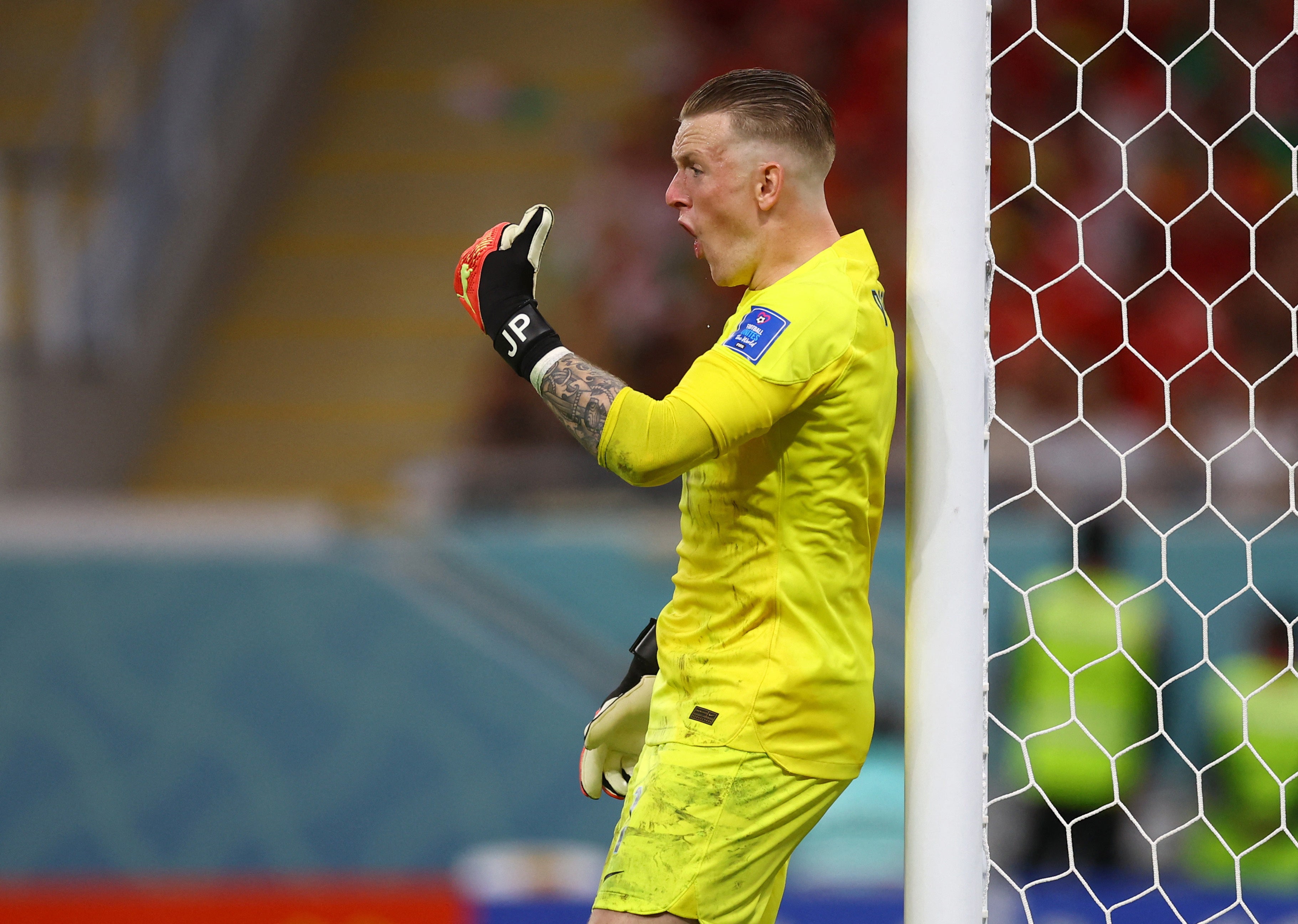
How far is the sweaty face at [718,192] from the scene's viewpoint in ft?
5.78

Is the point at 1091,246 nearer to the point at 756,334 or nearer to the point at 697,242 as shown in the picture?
the point at 697,242

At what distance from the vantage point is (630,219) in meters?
6.71

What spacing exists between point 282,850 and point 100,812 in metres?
0.65

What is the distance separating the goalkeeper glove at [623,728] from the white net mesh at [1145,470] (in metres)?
1.99

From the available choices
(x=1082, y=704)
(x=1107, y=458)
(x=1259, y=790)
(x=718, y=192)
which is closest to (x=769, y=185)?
(x=718, y=192)

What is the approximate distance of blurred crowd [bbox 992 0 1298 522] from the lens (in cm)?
539

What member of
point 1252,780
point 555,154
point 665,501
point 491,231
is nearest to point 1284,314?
point 1252,780

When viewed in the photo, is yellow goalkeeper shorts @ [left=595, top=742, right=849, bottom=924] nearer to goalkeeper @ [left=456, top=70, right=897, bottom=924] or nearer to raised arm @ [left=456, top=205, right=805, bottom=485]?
goalkeeper @ [left=456, top=70, right=897, bottom=924]

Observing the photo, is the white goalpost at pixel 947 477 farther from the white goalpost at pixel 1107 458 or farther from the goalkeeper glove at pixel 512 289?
the goalkeeper glove at pixel 512 289

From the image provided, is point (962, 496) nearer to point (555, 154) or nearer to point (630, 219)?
point (630, 219)

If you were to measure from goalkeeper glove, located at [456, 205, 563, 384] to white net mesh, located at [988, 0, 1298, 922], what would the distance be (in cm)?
230

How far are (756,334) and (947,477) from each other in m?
0.37

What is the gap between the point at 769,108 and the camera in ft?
5.77

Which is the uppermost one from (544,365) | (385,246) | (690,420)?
(385,246)
